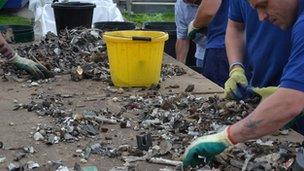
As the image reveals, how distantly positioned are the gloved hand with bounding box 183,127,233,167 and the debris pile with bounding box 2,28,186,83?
2294 millimetres

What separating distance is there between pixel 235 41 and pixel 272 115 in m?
1.70

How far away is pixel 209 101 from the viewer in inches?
167

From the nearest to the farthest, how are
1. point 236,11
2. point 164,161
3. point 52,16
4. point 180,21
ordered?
point 164,161 < point 236,11 < point 180,21 < point 52,16

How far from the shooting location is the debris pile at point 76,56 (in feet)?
17.3

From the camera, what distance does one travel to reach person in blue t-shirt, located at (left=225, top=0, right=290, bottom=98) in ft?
11.7

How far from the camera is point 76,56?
5887 millimetres

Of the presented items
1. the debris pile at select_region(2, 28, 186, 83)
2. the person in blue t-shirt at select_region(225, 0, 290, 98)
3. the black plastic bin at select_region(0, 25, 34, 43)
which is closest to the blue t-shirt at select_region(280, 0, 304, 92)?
the person in blue t-shirt at select_region(225, 0, 290, 98)

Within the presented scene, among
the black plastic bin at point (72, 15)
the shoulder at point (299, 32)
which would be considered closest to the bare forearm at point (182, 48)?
the black plastic bin at point (72, 15)

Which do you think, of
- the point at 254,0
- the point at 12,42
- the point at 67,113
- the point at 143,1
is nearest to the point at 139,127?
the point at 67,113

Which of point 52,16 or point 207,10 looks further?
point 52,16

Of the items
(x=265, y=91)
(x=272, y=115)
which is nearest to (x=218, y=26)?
(x=265, y=91)

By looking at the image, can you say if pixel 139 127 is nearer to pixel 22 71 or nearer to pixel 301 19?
pixel 301 19

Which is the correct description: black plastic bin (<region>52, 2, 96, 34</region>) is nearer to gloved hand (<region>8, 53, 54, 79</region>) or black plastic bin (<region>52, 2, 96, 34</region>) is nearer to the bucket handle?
gloved hand (<region>8, 53, 54, 79</region>)

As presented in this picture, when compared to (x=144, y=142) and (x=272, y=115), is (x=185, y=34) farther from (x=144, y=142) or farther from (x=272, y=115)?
(x=272, y=115)
